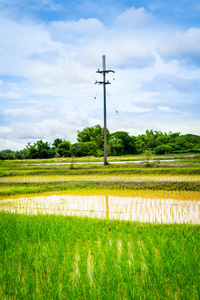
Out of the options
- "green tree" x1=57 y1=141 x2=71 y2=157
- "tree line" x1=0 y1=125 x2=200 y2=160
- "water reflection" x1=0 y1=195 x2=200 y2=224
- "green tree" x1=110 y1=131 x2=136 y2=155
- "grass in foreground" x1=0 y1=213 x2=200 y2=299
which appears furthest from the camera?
"green tree" x1=110 y1=131 x2=136 y2=155

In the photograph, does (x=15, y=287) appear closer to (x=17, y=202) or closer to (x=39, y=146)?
(x=17, y=202)

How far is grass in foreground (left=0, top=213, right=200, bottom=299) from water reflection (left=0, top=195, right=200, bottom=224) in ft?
2.99

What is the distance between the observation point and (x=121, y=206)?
5.83m

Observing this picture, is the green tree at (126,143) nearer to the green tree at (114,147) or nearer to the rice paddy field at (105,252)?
the green tree at (114,147)

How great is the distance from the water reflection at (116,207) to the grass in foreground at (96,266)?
0.91 metres

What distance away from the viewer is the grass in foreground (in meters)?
2.40

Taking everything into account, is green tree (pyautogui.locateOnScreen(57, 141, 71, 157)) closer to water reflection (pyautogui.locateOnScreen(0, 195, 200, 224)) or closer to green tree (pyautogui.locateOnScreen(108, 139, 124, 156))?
green tree (pyautogui.locateOnScreen(108, 139, 124, 156))

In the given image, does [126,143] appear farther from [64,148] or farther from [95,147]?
[64,148]

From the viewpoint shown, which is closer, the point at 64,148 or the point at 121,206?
the point at 121,206

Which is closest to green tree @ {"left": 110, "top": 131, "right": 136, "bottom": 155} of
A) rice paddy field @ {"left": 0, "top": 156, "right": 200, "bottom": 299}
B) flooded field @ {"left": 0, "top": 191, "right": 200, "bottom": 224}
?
flooded field @ {"left": 0, "top": 191, "right": 200, "bottom": 224}

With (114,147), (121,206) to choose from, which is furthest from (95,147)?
Answer: (121,206)

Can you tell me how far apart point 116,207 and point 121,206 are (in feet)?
0.45

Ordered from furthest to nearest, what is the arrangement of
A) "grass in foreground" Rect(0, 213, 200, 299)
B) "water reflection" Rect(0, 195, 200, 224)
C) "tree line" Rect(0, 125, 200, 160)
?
"tree line" Rect(0, 125, 200, 160) → "water reflection" Rect(0, 195, 200, 224) → "grass in foreground" Rect(0, 213, 200, 299)

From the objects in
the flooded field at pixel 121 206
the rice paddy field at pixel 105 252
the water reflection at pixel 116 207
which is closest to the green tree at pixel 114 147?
the flooded field at pixel 121 206
